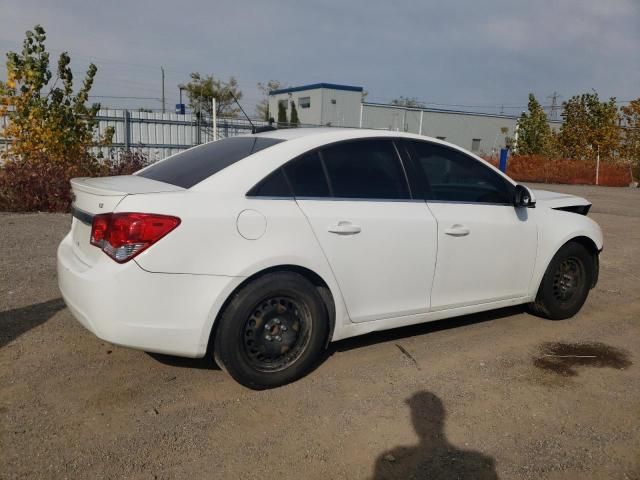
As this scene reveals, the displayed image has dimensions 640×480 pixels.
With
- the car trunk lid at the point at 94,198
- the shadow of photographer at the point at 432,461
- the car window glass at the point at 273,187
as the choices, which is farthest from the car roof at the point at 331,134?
the shadow of photographer at the point at 432,461

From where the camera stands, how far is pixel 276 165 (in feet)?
11.3

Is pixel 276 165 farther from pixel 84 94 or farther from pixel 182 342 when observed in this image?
pixel 84 94

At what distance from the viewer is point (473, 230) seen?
4.12m

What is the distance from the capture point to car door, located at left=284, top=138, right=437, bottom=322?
11.5 ft

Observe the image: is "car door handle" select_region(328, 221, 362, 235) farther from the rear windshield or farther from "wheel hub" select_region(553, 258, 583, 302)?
"wheel hub" select_region(553, 258, 583, 302)

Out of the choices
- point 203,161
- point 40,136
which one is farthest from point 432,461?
point 40,136

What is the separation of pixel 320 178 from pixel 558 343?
8.24 ft

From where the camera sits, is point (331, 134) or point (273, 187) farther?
point (331, 134)

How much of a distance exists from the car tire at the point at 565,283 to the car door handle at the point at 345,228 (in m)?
2.15

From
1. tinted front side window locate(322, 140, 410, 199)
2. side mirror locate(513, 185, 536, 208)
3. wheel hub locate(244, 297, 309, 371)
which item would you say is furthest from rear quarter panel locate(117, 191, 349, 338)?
side mirror locate(513, 185, 536, 208)

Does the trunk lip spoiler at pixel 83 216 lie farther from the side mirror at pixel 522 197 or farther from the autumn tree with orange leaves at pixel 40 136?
the autumn tree with orange leaves at pixel 40 136

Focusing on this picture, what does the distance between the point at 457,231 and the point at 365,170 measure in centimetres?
86

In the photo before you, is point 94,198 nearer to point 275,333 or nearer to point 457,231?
point 275,333

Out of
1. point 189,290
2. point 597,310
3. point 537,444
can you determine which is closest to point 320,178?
point 189,290
